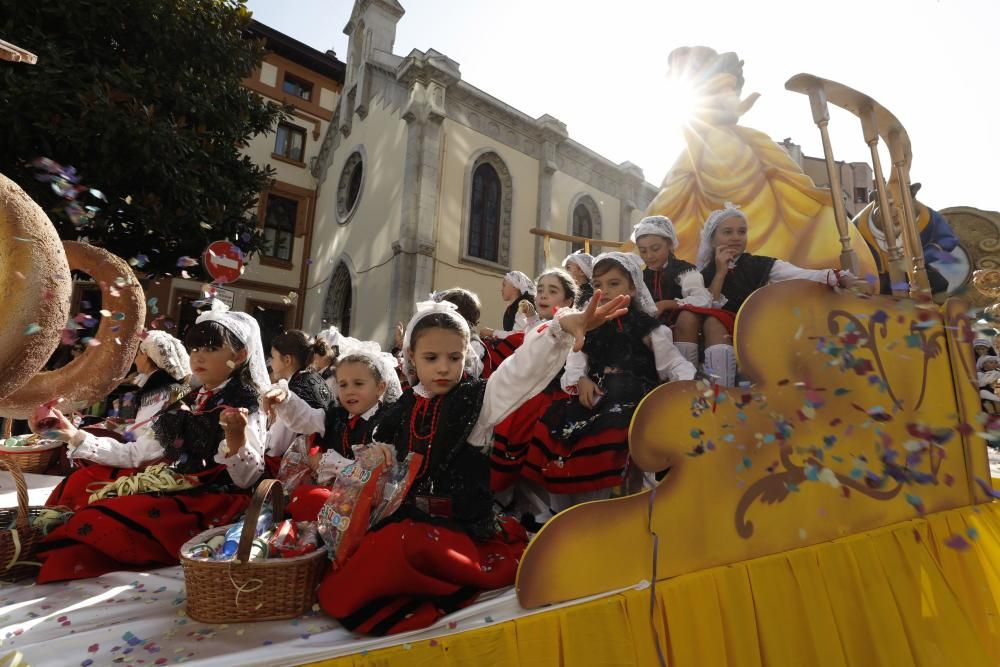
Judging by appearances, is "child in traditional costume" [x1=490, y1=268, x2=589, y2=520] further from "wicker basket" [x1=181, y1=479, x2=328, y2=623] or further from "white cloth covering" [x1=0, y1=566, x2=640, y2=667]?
"wicker basket" [x1=181, y1=479, x2=328, y2=623]

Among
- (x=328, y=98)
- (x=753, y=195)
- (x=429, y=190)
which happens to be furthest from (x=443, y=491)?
(x=328, y=98)

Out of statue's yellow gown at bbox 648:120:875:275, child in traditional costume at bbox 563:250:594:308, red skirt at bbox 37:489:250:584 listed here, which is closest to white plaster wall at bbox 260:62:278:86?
statue's yellow gown at bbox 648:120:875:275

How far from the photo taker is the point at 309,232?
1598 centimetres

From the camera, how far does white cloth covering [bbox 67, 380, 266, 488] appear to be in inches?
100

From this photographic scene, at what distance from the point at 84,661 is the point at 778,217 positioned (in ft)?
16.7

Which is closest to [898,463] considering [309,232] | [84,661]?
[84,661]

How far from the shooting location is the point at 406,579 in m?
1.62

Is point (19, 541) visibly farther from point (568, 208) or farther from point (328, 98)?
point (328, 98)

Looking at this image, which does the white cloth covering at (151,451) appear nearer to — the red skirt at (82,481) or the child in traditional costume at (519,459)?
the red skirt at (82,481)

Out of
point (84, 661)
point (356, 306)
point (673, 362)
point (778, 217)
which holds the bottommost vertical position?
point (84, 661)

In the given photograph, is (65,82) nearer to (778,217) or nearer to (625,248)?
(625,248)

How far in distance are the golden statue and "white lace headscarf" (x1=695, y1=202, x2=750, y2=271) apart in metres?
1.21

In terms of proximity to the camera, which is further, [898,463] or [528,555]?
[898,463]

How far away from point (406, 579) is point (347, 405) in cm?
138
